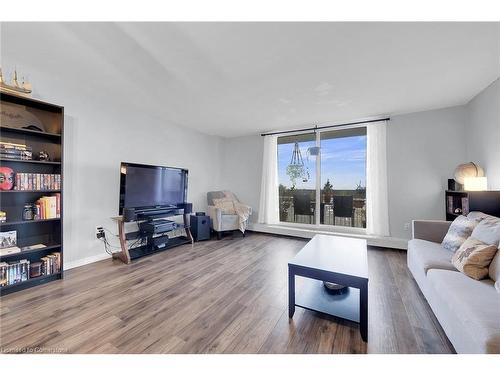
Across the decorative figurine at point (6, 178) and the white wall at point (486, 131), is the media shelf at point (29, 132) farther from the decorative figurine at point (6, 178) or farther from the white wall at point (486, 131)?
the white wall at point (486, 131)

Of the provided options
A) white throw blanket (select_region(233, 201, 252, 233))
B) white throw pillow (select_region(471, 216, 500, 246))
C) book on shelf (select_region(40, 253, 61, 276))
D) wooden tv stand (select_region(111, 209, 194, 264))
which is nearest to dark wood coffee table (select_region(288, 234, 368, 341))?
white throw pillow (select_region(471, 216, 500, 246))

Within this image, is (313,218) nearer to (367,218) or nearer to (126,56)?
(367,218)

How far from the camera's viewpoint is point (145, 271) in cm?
247

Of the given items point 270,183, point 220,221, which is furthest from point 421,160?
point 220,221

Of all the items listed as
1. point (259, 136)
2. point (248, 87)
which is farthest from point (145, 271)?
point (259, 136)

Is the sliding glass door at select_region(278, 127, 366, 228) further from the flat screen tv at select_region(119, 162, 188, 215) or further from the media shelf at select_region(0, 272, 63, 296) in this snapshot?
the media shelf at select_region(0, 272, 63, 296)

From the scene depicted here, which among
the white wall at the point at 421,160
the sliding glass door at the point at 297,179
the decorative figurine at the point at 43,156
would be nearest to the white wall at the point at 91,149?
the decorative figurine at the point at 43,156

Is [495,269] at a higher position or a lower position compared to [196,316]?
higher

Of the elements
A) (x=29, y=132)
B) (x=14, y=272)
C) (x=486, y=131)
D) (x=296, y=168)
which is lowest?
(x=14, y=272)

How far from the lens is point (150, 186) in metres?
3.11

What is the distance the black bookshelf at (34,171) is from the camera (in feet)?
6.56

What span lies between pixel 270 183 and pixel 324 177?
1158 mm

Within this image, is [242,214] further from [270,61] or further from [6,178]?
[6,178]

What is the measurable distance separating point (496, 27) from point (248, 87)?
83.6 inches
